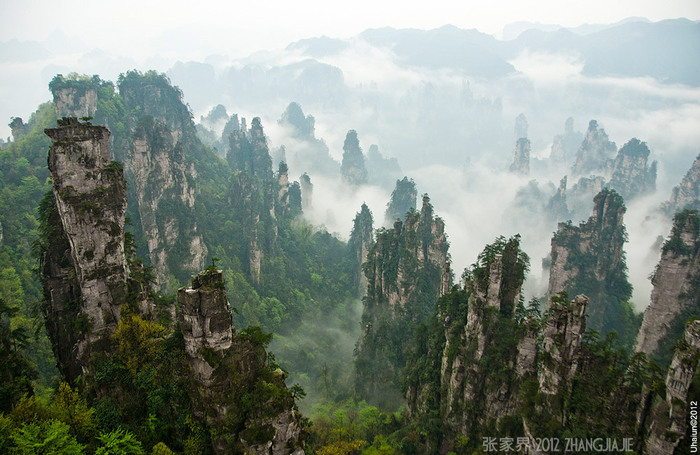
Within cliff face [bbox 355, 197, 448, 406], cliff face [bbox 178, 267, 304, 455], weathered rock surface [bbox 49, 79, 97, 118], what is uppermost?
weathered rock surface [bbox 49, 79, 97, 118]

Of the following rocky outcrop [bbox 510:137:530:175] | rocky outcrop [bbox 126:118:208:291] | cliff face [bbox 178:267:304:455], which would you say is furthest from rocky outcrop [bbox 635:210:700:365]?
rocky outcrop [bbox 510:137:530:175]

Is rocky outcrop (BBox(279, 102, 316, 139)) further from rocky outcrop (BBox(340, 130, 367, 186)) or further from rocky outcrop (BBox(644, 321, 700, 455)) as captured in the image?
rocky outcrop (BBox(644, 321, 700, 455))

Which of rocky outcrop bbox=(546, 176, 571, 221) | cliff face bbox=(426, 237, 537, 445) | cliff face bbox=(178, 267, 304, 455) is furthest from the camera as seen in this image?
rocky outcrop bbox=(546, 176, 571, 221)

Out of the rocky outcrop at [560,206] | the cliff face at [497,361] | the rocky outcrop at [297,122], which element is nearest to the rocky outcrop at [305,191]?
the rocky outcrop at [297,122]

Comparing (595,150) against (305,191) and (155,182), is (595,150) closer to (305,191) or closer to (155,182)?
(305,191)

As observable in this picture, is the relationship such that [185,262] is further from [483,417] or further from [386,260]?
[483,417]

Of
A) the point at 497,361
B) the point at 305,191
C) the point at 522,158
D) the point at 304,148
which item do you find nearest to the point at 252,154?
the point at 305,191

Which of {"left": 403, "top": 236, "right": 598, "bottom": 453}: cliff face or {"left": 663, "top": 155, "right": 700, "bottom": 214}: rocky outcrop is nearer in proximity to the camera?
{"left": 403, "top": 236, "right": 598, "bottom": 453}: cliff face

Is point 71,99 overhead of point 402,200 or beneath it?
overhead
